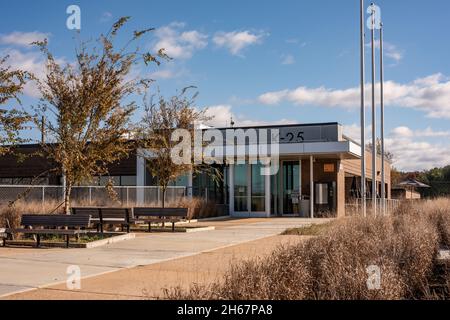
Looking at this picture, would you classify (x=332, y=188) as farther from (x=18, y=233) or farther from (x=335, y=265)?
(x=335, y=265)

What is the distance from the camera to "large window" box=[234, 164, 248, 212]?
33.4 meters

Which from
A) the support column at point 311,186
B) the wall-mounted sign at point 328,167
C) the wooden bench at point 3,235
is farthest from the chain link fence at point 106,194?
the wooden bench at point 3,235

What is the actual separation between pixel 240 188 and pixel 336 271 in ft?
84.3

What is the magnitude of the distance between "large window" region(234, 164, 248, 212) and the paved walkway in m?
14.6

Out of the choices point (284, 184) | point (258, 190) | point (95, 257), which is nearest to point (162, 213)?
point (95, 257)

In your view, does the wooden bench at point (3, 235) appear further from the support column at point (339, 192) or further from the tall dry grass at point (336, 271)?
the support column at point (339, 192)

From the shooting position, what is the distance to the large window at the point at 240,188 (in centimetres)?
3338

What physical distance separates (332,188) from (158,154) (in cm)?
1359

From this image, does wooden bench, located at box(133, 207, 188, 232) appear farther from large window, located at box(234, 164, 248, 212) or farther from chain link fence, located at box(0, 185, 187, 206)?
large window, located at box(234, 164, 248, 212)

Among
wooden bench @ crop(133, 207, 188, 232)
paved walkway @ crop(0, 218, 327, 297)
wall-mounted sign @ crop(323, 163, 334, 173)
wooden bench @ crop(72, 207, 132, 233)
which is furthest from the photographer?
wall-mounted sign @ crop(323, 163, 334, 173)

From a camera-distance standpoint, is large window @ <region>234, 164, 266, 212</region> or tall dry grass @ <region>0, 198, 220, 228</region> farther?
large window @ <region>234, 164, 266, 212</region>

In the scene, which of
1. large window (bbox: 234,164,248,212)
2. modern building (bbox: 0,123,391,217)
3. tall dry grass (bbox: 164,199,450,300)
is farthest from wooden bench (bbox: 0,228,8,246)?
large window (bbox: 234,164,248,212)

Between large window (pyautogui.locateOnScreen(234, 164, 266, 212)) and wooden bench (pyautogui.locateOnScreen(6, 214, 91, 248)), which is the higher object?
large window (pyautogui.locateOnScreen(234, 164, 266, 212))

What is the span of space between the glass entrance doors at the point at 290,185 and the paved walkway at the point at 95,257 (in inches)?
590
